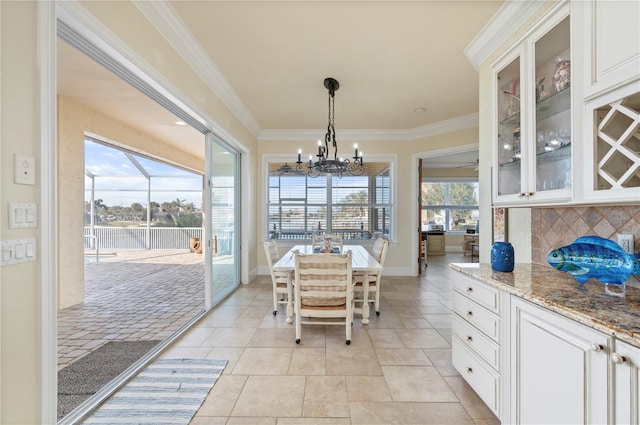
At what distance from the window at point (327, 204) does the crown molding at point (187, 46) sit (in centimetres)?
207

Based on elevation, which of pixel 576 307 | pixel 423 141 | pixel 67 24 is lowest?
pixel 576 307

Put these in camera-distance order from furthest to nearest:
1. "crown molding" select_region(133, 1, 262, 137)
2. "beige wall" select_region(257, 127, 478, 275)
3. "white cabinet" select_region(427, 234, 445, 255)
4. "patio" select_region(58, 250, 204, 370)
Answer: "white cabinet" select_region(427, 234, 445, 255) < "beige wall" select_region(257, 127, 478, 275) < "patio" select_region(58, 250, 204, 370) < "crown molding" select_region(133, 1, 262, 137)

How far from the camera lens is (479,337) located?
5.74 feet

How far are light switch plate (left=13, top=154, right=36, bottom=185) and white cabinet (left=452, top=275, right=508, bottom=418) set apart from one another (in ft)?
7.93

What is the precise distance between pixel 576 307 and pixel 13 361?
93.0 inches

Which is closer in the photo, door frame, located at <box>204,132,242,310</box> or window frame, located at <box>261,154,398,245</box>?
door frame, located at <box>204,132,242,310</box>

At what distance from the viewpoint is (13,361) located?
1.13 metres

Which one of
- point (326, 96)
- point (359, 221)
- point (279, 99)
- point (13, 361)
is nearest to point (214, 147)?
point (279, 99)

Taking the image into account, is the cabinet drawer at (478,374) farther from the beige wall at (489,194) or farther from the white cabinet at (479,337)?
the beige wall at (489,194)

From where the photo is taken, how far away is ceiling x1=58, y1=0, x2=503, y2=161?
213 cm

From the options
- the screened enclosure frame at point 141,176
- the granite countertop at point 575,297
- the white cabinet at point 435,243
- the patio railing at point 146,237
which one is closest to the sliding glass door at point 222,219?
the granite countertop at point 575,297

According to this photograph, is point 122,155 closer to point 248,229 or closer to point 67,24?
point 248,229

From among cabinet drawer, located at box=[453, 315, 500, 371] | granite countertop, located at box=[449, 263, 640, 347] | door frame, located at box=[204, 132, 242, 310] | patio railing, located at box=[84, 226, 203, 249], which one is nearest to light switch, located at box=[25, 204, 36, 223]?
door frame, located at box=[204, 132, 242, 310]

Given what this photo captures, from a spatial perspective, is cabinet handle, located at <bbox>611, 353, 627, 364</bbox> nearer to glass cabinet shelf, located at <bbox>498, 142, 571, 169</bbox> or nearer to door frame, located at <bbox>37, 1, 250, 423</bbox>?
glass cabinet shelf, located at <bbox>498, 142, 571, 169</bbox>
